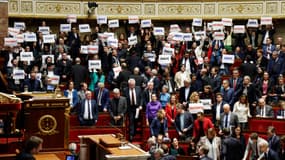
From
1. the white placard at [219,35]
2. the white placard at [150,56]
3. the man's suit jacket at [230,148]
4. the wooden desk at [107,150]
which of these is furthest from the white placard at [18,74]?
the wooden desk at [107,150]

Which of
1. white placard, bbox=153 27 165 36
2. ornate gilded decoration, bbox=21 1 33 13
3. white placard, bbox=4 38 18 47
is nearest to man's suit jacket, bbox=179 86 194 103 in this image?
white placard, bbox=153 27 165 36

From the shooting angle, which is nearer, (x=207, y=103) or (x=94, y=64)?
(x=207, y=103)

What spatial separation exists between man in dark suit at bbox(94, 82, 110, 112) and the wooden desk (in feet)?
21.6

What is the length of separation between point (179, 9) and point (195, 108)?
1011 centimetres

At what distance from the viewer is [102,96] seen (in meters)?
15.9

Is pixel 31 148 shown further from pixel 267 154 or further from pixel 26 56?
pixel 26 56

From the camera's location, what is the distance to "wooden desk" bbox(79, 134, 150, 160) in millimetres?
7367

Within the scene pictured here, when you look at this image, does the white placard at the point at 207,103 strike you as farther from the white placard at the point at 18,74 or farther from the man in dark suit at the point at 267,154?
the white placard at the point at 18,74

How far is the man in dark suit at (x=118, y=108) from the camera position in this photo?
1509 cm

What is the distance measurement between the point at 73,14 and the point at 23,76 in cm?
756

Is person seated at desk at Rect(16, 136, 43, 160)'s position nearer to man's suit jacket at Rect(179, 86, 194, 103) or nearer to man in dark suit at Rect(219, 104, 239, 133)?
man in dark suit at Rect(219, 104, 239, 133)

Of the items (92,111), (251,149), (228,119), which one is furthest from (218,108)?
(92,111)

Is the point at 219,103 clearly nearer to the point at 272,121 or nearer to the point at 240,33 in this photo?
the point at 272,121

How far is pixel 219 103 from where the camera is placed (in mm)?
15148
